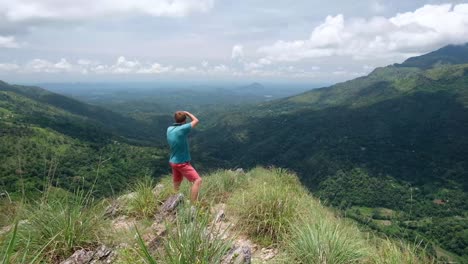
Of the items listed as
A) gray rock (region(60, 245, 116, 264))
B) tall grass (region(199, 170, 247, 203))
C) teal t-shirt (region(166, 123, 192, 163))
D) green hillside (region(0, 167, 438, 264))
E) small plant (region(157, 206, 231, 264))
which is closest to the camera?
small plant (region(157, 206, 231, 264))

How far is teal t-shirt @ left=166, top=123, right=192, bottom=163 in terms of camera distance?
7.68 metres

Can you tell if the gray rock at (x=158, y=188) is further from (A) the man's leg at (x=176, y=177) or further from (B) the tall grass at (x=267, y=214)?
(B) the tall grass at (x=267, y=214)

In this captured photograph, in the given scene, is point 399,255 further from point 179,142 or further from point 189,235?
point 179,142

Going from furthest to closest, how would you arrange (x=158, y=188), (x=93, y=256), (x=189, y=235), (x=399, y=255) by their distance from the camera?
(x=158, y=188) < (x=399, y=255) < (x=93, y=256) < (x=189, y=235)

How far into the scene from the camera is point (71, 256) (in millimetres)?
4605

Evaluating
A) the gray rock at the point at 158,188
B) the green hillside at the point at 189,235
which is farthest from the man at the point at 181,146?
the green hillside at the point at 189,235

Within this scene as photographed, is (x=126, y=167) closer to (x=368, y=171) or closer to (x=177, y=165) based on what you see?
A: (x=177, y=165)

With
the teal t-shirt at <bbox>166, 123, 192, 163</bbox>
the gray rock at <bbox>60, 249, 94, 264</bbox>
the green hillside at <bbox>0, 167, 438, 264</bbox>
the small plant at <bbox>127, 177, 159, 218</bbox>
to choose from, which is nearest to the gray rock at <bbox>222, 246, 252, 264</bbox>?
the green hillside at <bbox>0, 167, 438, 264</bbox>

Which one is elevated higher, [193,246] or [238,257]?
[193,246]

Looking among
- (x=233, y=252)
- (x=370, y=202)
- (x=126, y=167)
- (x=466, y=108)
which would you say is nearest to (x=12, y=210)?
(x=233, y=252)

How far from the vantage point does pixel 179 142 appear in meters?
7.70

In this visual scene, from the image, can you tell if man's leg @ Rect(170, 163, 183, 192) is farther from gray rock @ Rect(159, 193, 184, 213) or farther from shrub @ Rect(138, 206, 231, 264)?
shrub @ Rect(138, 206, 231, 264)

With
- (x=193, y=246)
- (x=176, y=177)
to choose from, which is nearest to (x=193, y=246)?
(x=193, y=246)

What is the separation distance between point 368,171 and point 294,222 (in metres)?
154
